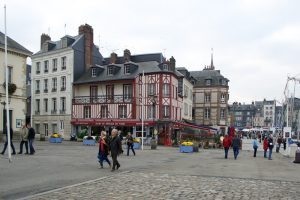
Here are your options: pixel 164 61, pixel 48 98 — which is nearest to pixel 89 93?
pixel 48 98

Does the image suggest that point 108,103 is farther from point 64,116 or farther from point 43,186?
point 43,186

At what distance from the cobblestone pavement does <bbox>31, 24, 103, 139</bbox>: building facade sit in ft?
120

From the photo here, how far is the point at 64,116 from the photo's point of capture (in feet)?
157

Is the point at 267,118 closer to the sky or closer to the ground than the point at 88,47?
closer to the ground

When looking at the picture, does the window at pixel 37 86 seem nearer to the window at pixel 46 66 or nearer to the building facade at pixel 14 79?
the window at pixel 46 66

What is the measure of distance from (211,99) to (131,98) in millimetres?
23601

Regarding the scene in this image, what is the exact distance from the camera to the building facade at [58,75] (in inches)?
A: 1873

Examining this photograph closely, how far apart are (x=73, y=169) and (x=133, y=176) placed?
2.74 meters

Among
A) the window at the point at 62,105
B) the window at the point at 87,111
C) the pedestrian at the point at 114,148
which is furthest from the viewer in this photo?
the window at the point at 62,105

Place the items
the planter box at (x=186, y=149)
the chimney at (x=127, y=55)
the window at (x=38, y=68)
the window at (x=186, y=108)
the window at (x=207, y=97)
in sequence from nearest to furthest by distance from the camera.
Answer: the planter box at (x=186, y=149), the chimney at (x=127, y=55), the window at (x=38, y=68), the window at (x=186, y=108), the window at (x=207, y=97)

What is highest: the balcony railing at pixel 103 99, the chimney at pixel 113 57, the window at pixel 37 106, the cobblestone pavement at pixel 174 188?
the chimney at pixel 113 57

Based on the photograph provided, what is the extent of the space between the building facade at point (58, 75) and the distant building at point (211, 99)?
19.7 m

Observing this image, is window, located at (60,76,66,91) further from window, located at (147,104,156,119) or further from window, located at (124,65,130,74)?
window, located at (147,104,156,119)

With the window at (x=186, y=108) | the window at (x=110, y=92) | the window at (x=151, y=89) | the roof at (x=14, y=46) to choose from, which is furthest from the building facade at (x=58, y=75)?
the roof at (x=14, y=46)
